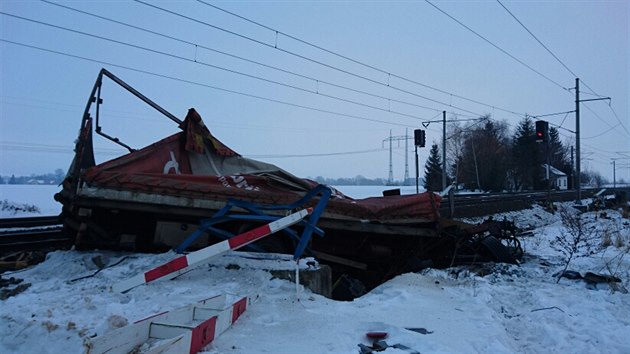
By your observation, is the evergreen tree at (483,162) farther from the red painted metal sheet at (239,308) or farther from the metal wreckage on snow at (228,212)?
the red painted metal sheet at (239,308)

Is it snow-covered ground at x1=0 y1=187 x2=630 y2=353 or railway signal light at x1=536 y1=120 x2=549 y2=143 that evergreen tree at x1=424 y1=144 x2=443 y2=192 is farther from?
snow-covered ground at x1=0 y1=187 x2=630 y2=353

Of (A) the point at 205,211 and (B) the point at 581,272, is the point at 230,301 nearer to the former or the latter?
(A) the point at 205,211

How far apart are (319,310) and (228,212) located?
2003 mm

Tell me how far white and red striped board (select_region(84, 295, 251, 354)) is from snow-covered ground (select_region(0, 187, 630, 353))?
13 cm

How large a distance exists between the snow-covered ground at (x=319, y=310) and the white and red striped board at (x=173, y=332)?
132 mm

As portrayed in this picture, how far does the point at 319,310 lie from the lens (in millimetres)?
4371

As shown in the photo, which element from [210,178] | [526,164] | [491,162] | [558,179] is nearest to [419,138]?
[210,178]

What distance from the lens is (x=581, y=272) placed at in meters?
6.45

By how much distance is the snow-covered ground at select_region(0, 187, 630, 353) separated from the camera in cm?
349

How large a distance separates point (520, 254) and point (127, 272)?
22.1 ft

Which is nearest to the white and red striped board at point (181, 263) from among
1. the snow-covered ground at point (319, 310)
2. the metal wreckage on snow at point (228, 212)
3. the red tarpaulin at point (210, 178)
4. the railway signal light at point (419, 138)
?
the snow-covered ground at point (319, 310)

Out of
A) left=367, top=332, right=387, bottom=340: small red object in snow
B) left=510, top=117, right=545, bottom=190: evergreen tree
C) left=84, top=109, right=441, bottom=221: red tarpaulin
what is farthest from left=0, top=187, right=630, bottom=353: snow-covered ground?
left=510, top=117, right=545, bottom=190: evergreen tree

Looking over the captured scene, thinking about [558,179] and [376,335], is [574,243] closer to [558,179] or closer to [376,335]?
[376,335]

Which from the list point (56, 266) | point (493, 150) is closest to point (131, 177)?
point (56, 266)
